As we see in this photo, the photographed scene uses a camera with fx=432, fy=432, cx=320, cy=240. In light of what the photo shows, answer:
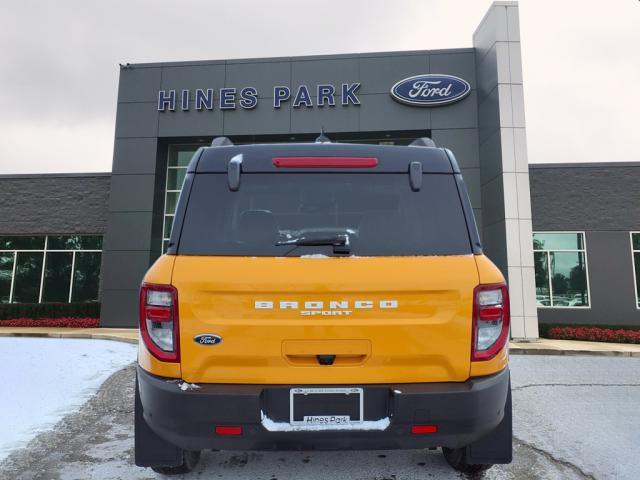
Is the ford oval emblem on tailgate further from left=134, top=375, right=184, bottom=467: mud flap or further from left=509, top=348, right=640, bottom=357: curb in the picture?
left=509, top=348, right=640, bottom=357: curb

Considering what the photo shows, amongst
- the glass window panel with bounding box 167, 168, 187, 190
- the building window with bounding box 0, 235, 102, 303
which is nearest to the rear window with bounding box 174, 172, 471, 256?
the glass window panel with bounding box 167, 168, 187, 190

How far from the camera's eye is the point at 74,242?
17125 mm

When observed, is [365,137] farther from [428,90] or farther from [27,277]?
[27,277]

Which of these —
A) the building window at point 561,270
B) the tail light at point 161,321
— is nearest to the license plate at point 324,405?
the tail light at point 161,321

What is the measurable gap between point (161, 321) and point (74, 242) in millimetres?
17311

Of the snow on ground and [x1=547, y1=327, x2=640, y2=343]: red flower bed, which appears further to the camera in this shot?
[x1=547, y1=327, x2=640, y2=343]: red flower bed

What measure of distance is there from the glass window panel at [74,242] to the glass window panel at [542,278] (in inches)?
654

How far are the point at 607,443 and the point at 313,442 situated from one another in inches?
126

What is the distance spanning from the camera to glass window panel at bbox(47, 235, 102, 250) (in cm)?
1702

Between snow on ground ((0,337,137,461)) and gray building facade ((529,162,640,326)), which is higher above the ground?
gray building facade ((529,162,640,326))

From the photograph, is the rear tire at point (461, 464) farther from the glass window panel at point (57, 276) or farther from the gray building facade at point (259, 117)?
the glass window panel at point (57, 276)

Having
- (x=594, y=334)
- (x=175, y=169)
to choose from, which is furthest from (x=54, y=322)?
(x=594, y=334)

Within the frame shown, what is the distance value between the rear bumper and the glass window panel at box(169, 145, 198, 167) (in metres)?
15.0

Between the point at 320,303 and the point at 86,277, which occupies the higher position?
the point at 86,277
